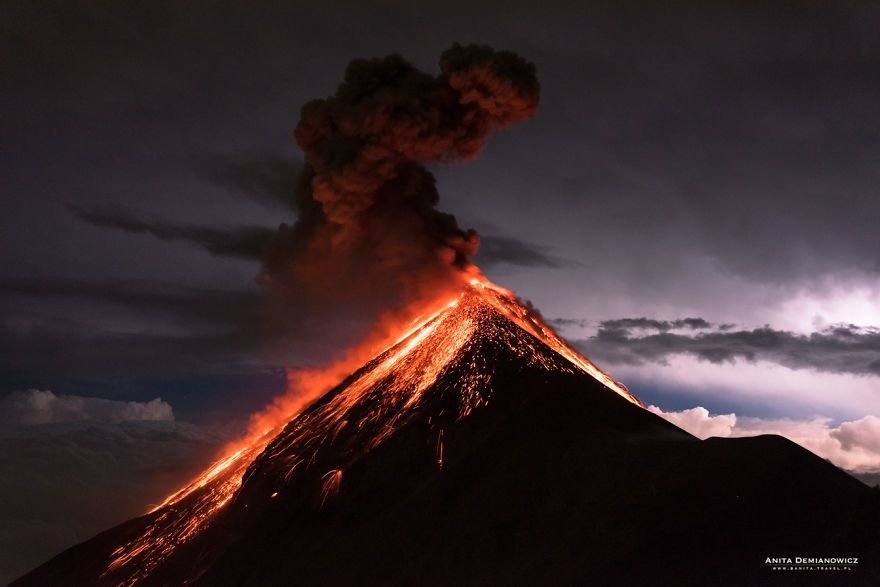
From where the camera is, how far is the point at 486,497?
3622cm

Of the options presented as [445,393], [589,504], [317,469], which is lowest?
[589,504]

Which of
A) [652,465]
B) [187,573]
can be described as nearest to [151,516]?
[187,573]

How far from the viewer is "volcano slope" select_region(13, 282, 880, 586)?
3036 centimetres

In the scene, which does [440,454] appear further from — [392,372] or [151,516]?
[151,516]

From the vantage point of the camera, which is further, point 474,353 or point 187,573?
point 474,353

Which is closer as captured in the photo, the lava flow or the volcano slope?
the volcano slope

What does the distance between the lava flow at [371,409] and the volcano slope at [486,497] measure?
0.14m

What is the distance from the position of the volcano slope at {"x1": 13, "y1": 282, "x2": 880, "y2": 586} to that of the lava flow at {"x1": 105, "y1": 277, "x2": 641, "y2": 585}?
0.14m

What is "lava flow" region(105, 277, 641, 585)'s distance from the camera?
43344mm

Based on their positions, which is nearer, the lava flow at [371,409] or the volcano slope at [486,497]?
the volcano slope at [486,497]

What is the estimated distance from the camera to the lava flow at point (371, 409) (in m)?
43.3

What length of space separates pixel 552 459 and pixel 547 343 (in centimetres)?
1555

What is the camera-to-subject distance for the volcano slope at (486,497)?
1195 inches

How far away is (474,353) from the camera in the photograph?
155ft
